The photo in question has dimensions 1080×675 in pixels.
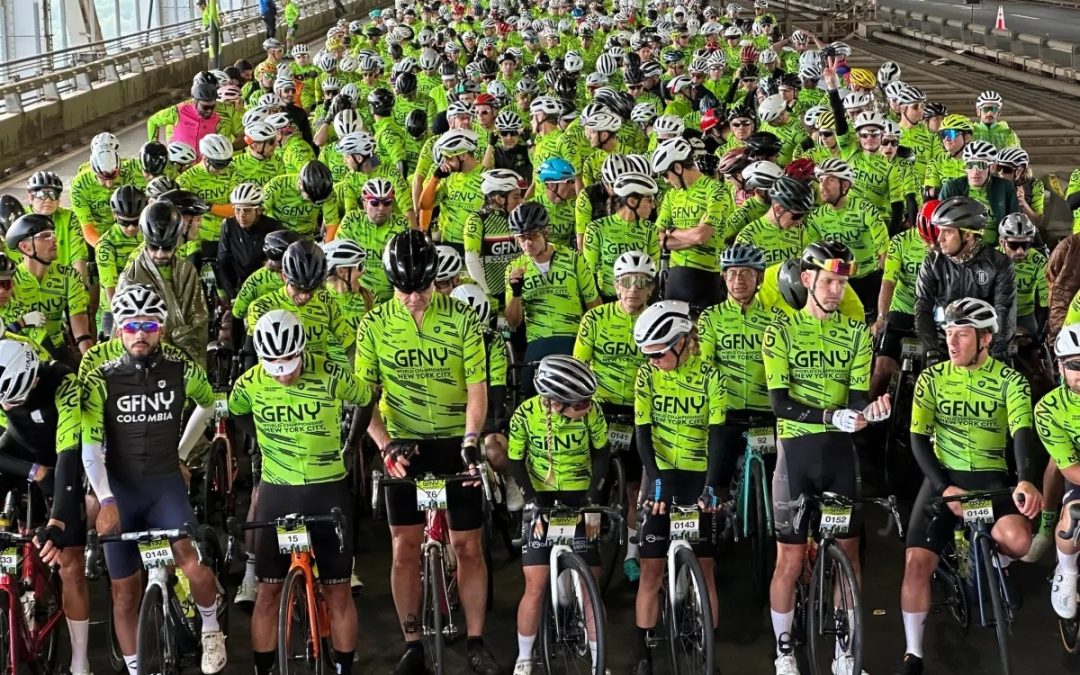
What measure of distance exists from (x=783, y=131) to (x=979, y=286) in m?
6.61

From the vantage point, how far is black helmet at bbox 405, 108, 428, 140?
50.9 ft

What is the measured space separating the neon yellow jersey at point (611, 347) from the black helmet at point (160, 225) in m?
2.75

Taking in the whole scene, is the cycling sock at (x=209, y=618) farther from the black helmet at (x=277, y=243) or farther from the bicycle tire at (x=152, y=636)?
the black helmet at (x=277, y=243)

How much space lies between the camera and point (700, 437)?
7.45 metres

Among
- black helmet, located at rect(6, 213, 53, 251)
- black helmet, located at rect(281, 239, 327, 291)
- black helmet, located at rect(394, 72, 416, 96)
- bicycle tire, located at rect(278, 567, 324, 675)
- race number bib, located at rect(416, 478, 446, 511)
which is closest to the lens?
bicycle tire, located at rect(278, 567, 324, 675)

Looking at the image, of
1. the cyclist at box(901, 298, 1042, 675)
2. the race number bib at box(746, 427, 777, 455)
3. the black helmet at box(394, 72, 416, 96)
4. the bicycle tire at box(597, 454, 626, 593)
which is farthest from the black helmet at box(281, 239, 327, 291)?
the black helmet at box(394, 72, 416, 96)

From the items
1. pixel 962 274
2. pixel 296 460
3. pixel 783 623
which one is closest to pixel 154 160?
pixel 296 460

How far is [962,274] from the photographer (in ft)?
30.4

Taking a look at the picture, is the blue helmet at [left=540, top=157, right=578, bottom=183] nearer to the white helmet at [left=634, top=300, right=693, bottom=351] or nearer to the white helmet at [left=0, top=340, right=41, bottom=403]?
the white helmet at [left=634, top=300, right=693, bottom=351]

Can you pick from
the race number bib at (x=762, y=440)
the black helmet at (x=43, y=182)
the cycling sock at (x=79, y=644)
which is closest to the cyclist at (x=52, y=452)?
the cycling sock at (x=79, y=644)

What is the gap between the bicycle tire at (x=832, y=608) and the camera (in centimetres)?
672

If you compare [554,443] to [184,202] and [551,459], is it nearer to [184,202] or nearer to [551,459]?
[551,459]

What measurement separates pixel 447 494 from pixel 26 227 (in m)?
4.06

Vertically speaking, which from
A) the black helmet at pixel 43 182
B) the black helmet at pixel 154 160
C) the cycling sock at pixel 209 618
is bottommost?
the cycling sock at pixel 209 618
